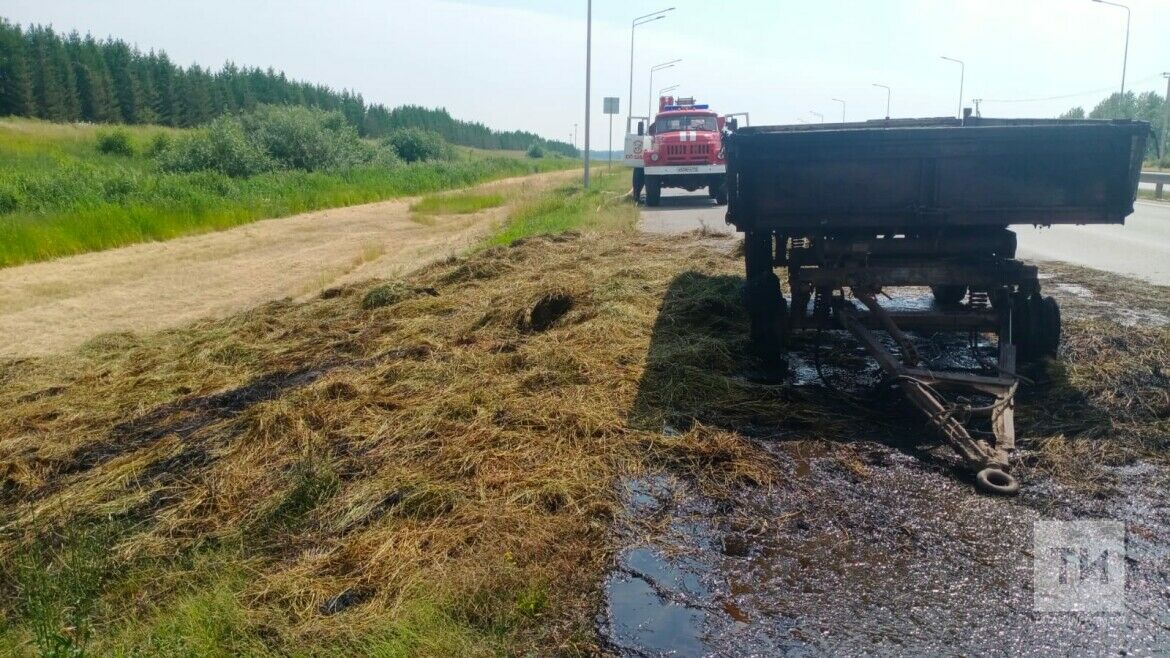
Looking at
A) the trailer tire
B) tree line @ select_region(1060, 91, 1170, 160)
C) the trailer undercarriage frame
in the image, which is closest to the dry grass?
the trailer undercarriage frame

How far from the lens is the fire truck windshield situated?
2400 centimetres

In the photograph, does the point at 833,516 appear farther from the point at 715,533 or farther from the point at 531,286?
the point at 531,286

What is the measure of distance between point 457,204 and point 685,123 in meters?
10.8

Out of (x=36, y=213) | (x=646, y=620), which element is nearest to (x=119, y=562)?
(x=646, y=620)

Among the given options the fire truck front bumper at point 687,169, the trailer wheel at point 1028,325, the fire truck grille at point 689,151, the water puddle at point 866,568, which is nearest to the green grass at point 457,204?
the fire truck front bumper at point 687,169

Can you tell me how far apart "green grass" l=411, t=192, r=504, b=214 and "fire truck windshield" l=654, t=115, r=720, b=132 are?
8.76m

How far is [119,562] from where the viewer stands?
378 centimetres

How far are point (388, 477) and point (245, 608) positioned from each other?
124 centimetres

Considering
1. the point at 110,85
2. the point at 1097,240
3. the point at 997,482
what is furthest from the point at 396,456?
the point at 110,85

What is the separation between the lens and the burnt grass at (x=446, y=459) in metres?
3.31

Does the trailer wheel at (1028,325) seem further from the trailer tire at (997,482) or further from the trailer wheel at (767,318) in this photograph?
the trailer tire at (997,482)

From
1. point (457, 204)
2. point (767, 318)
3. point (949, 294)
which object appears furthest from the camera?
point (457, 204)

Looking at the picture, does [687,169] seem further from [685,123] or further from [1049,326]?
[1049,326]

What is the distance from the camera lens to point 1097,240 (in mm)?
14297
